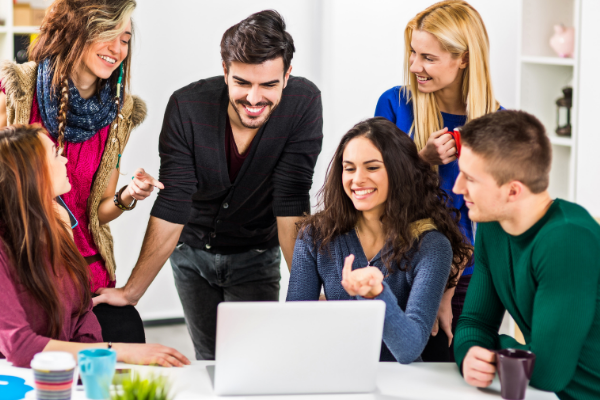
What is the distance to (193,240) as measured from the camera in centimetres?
249

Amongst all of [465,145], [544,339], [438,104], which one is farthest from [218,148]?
[544,339]

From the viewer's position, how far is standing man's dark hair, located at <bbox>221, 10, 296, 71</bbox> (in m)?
2.05

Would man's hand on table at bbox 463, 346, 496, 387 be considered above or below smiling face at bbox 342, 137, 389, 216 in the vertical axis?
below

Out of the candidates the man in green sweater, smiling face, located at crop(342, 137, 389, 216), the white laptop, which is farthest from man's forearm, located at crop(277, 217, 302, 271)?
the white laptop

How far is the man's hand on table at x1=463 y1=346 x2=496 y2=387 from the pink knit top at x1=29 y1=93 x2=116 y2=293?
1.22 meters

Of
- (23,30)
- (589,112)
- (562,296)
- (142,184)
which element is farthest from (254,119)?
(23,30)

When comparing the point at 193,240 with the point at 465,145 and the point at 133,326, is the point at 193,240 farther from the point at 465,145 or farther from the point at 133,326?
the point at 465,145

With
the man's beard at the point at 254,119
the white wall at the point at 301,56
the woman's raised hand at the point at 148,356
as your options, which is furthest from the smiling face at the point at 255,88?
the white wall at the point at 301,56

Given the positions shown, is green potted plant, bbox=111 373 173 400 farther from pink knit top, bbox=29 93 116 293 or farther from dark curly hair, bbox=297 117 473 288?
pink knit top, bbox=29 93 116 293

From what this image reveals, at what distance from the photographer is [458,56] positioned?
213 centimetres

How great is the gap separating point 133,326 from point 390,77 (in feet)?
8.96

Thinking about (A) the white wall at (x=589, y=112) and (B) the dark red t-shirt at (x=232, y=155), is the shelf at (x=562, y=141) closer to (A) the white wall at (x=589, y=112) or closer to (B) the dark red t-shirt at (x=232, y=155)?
(A) the white wall at (x=589, y=112)

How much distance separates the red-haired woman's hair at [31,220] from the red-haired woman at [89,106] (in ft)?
1.26

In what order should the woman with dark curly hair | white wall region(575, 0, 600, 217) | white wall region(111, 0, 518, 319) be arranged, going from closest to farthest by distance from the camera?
1. the woman with dark curly hair
2. white wall region(575, 0, 600, 217)
3. white wall region(111, 0, 518, 319)
